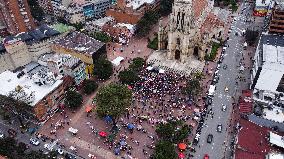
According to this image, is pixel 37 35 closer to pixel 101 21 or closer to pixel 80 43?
pixel 80 43

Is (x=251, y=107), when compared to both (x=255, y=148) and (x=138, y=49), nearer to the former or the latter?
(x=255, y=148)

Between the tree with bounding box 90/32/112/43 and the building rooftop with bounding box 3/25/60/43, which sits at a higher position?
the building rooftop with bounding box 3/25/60/43

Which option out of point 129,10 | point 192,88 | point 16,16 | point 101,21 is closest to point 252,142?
point 192,88

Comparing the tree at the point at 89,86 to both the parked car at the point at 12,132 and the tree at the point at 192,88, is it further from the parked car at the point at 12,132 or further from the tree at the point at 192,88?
the tree at the point at 192,88

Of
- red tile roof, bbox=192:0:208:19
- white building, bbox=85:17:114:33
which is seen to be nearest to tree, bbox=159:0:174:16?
white building, bbox=85:17:114:33

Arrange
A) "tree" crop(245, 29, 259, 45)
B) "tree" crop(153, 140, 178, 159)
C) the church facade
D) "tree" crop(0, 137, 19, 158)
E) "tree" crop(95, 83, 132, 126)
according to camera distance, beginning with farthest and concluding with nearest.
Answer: "tree" crop(245, 29, 259, 45) < the church facade < "tree" crop(95, 83, 132, 126) < "tree" crop(0, 137, 19, 158) < "tree" crop(153, 140, 178, 159)

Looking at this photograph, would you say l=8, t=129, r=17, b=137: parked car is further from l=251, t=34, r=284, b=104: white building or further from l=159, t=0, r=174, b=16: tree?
l=159, t=0, r=174, b=16: tree

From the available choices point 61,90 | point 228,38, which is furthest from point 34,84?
point 228,38
